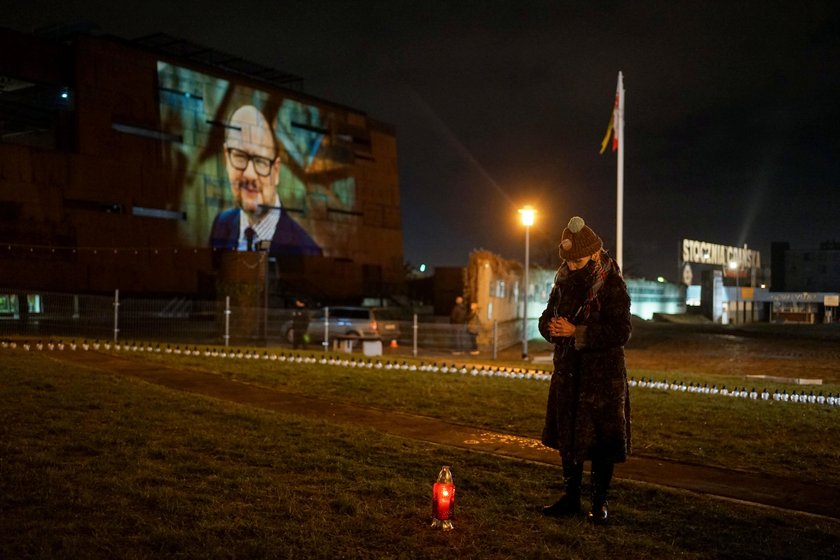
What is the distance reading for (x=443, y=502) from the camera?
4.60 m

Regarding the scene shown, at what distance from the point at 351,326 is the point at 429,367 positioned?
8418 mm

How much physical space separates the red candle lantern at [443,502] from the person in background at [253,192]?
1653 inches

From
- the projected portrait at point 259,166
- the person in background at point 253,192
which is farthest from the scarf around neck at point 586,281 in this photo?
the person in background at point 253,192

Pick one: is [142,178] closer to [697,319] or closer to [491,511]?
[697,319]

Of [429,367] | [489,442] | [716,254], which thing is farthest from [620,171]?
[716,254]

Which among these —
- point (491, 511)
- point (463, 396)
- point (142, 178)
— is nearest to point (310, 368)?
point (463, 396)

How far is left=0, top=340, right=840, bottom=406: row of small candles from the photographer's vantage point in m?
11.8

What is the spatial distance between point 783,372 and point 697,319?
106 ft

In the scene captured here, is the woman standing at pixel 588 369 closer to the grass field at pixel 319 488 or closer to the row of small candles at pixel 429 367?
the grass field at pixel 319 488

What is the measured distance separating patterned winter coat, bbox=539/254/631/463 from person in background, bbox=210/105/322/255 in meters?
41.7

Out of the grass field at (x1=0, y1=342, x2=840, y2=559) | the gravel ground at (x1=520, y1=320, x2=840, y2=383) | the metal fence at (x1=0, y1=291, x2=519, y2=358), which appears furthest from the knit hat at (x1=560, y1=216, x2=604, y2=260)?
the metal fence at (x1=0, y1=291, x2=519, y2=358)

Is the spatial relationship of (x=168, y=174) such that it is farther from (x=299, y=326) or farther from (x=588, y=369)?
(x=588, y=369)

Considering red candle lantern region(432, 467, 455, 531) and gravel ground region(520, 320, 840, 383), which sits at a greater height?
red candle lantern region(432, 467, 455, 531)

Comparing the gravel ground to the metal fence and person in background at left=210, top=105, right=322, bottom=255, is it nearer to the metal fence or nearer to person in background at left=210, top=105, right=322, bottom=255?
the metal fence
